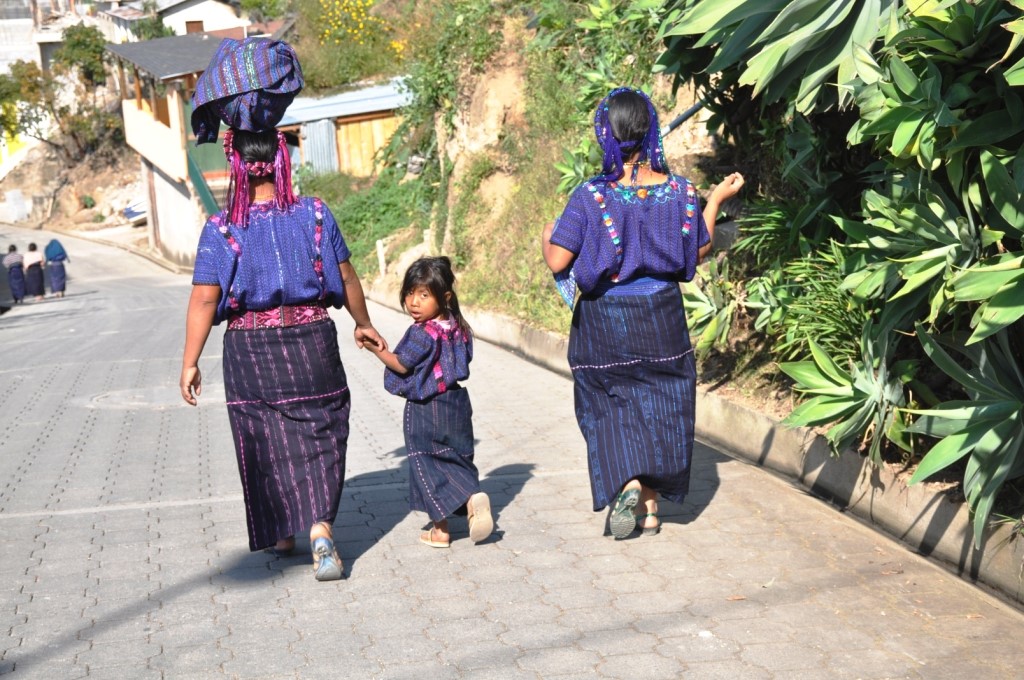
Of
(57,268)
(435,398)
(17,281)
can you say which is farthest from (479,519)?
(17,281)

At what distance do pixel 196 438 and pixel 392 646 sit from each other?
4634 millimetres

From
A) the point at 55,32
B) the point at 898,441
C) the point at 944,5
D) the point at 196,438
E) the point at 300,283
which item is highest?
the point at 55,32

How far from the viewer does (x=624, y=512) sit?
5762 mm

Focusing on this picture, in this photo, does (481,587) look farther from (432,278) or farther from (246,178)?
(246,178)

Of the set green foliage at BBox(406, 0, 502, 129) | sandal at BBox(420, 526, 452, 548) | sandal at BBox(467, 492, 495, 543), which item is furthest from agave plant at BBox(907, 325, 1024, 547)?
green foliage at BBox(406, 0, 502, 129)

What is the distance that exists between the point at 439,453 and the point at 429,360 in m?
0.44

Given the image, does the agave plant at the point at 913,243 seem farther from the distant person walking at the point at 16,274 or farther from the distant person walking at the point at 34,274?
the distant person walking at the point at 34,274

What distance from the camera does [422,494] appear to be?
19.2 feet

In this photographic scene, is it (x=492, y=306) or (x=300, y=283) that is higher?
(x=300, y=283)

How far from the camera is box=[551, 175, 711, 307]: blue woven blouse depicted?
576 centimetres

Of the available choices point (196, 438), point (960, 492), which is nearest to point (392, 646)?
point (960, 492)

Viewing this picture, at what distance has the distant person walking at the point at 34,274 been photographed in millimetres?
36344

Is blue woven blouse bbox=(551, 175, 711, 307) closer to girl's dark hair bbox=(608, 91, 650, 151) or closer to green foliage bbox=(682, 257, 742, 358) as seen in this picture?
girl's dark hair bbox=(608, 91, 650, 151)

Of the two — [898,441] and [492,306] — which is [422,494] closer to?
[898,441]
